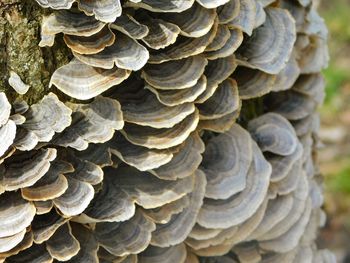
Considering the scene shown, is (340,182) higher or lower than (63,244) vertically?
lower

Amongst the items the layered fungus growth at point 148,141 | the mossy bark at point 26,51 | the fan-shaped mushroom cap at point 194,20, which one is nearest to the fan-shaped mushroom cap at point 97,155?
the layered fungus growth at point 148,141

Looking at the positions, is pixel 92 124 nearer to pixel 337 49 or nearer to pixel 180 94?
pixel 180 94

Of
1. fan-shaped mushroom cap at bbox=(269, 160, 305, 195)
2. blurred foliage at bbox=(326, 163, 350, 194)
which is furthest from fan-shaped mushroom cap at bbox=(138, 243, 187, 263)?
blurred foliage at bbox=(326, 163, 350, 194)

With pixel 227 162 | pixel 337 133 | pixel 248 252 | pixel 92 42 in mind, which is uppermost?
pixel 92 42

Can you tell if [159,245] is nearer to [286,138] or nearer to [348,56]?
[286,138]

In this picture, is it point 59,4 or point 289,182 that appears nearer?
point 59,4

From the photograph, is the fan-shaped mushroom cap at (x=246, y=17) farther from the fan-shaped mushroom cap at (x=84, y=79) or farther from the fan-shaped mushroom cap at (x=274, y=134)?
the fan-shaped mushroom cap at (x=274, y=134)

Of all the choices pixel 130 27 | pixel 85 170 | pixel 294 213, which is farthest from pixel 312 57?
pixel 85 170

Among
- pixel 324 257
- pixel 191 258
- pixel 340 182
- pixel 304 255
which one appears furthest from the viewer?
pixel 340 182
